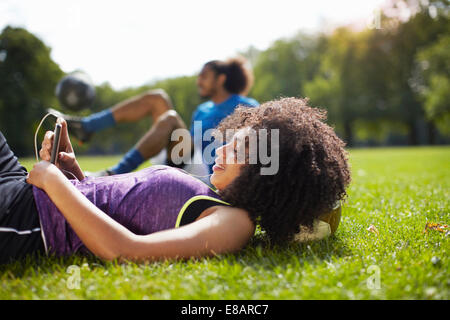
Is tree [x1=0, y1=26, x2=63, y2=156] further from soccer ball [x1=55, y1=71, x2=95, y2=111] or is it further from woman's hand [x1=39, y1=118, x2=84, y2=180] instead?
woman's hand [x1=39, y1=118, x2=84, y2=180]

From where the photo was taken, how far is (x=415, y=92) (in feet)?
133

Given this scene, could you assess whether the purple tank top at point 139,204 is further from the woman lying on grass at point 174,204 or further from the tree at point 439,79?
the tree at point 439,79

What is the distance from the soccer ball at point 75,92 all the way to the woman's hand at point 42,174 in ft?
17.8

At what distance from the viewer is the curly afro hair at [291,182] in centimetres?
217

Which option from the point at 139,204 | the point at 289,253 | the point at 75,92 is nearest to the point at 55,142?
the point at 139,204

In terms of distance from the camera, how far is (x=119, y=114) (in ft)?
19.0

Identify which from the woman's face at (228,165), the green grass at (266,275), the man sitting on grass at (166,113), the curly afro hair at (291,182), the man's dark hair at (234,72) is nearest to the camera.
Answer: the green grass at (266,275)

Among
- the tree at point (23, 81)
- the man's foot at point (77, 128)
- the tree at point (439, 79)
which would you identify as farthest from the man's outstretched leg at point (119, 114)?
the tree at point (439, 79)

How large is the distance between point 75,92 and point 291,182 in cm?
614

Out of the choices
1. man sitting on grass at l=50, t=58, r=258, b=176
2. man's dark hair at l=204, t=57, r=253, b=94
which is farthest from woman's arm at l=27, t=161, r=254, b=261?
man's dark hair at l=204, t=57, r=253, b=94
